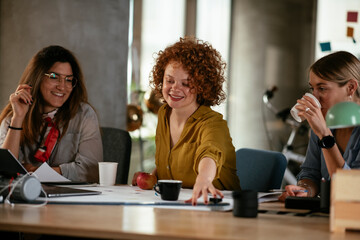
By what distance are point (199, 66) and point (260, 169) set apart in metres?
0.63

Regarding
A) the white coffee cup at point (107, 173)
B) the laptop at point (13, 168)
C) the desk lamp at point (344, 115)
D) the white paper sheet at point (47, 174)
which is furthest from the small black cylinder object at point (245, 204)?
the white paper sheet at point (47, 174)

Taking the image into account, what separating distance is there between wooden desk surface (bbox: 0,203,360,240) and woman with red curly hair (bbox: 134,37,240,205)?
2.44 feet

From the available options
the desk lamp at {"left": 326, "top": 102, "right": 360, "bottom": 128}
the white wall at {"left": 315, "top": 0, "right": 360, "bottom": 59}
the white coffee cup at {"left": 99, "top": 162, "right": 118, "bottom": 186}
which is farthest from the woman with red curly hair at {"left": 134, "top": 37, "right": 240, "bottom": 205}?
the white wall at {"left": 315, "top": 0, "right": 360, "bottom": 59}

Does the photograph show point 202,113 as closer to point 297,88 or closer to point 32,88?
point 32,88

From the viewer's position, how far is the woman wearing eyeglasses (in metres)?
2.60

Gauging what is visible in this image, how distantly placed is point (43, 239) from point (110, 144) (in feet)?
3.63

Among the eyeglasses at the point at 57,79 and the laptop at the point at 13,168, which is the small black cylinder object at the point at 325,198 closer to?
the laptop at the point at 13,168

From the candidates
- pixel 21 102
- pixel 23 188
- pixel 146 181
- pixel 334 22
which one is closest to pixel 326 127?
pixel 146 181

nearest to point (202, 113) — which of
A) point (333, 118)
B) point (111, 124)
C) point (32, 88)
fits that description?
point (32, 88)

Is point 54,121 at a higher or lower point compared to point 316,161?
higher

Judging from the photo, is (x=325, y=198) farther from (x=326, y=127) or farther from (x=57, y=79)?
(x=57, y=79)

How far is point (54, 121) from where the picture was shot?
2.75 metres

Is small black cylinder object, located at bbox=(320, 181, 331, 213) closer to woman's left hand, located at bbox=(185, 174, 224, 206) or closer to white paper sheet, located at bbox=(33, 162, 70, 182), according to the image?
woman's left hand, located at bbox=(185, 174, 224, 206)

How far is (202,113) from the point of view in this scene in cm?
252
